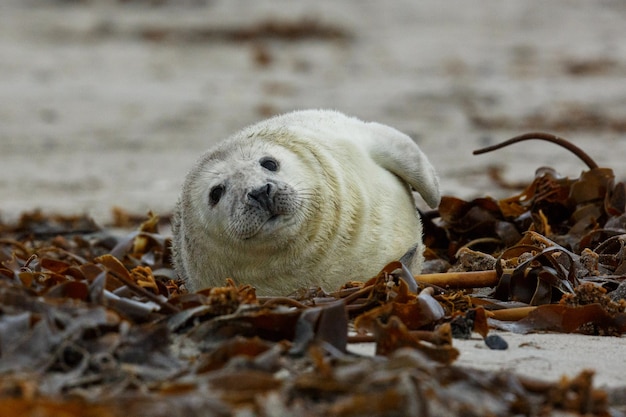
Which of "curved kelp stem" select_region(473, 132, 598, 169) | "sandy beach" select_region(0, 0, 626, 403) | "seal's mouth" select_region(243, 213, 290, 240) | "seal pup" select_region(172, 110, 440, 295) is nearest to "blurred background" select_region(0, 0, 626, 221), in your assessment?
"sandy beach" select_region(0, 0, 626, 403)

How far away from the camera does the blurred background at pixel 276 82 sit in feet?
35.9

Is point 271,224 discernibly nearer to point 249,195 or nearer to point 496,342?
point 249,195

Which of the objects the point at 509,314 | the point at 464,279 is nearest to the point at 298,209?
the point at 464,279

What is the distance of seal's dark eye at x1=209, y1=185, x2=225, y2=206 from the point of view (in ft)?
14.9

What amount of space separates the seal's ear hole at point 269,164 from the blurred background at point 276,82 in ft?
13.5

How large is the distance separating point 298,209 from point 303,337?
1.21 metres

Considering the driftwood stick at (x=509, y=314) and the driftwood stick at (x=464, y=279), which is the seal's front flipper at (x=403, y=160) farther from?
the driftwood stick at (x=509, y=314)

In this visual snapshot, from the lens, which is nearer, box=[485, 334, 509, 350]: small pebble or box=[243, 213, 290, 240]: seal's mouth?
box=[485, 334, 509, 350]: small pebble

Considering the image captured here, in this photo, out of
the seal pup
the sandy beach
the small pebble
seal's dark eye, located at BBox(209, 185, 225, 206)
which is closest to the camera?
the small pebble

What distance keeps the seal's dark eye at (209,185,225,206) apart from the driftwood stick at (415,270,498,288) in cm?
95

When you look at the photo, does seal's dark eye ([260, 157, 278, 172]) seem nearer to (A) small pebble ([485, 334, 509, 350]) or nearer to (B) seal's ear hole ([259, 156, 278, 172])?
(B) seal's ear hole ([259, 156, 278, 172])

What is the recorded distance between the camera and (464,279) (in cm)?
440

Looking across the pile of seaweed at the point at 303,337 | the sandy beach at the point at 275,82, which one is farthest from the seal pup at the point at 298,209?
the sandy beach at the point at 275,82

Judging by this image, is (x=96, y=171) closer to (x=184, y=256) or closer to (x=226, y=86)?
(x=226, y=86)
